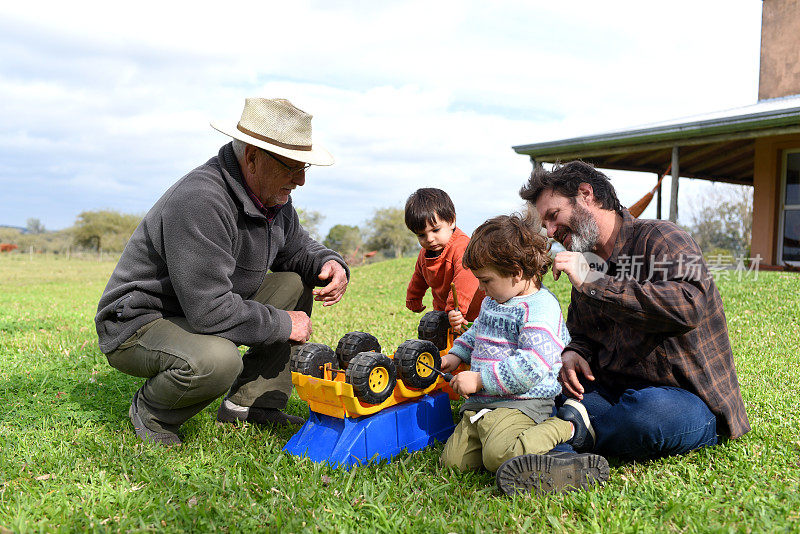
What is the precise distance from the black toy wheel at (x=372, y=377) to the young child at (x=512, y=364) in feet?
1.05

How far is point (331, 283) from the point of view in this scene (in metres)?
3.82

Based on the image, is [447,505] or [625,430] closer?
[447,505]

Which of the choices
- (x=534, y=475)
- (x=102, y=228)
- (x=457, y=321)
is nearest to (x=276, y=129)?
(x=457, y=321)

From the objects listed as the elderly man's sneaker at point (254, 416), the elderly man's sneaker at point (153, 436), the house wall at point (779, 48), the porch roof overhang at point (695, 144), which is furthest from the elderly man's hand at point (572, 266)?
the house wall at point (779, 48)

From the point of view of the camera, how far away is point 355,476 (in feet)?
9.04

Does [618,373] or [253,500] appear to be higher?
[618,373]

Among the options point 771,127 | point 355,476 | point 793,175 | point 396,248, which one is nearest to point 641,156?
point 793,175

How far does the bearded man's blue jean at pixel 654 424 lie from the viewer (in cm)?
275

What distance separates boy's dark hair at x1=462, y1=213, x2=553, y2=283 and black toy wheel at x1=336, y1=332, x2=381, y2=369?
719 millimetres

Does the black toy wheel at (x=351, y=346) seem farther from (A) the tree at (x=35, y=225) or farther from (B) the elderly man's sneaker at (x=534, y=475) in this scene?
(A) the tree at (x=35, y=225)

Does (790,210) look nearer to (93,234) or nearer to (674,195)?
(674,195)

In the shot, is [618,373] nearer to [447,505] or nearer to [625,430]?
[625,430]

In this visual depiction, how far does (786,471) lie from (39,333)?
7.06m

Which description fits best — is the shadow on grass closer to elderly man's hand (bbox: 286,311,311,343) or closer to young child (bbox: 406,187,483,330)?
elderly man's hand (bbox: 286,311,311,343)
